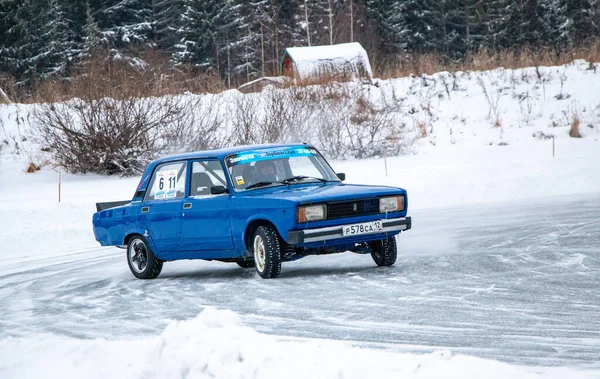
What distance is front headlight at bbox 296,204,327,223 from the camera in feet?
34.5

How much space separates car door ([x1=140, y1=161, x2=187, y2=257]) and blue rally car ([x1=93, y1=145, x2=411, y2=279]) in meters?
0.01

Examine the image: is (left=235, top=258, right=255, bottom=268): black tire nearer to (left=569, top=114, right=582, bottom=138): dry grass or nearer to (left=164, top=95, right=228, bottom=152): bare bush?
(left=164, top=95, right=228, bottom=152): bare bush

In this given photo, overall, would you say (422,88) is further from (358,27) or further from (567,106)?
(358,27)

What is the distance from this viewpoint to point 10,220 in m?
20.1

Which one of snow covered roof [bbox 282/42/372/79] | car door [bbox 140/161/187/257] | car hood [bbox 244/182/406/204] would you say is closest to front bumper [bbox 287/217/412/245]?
car hood [bbox 244/182/406/204]

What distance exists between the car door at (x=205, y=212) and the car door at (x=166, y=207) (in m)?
0.14

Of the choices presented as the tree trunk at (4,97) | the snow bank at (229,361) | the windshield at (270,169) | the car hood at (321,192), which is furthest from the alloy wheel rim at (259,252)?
the tree trunk at (4,97)

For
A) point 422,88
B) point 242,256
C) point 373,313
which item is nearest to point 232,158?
point 242,256

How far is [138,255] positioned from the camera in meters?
12.8

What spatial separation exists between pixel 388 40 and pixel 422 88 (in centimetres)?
3913

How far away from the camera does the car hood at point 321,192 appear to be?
34.9 feet

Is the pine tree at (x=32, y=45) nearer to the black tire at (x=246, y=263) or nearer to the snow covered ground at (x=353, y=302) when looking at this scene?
the snow covered ground at (x=353, y=302)

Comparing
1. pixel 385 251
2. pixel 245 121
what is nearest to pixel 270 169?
pixel 385 251

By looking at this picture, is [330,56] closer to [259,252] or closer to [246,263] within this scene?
[246,263]
